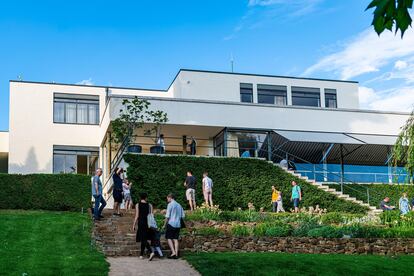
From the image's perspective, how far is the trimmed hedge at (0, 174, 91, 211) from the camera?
30531mm

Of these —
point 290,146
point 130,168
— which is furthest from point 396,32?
point 290,146

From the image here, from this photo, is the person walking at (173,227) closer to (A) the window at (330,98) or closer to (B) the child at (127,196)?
(B) the child at (127,196)

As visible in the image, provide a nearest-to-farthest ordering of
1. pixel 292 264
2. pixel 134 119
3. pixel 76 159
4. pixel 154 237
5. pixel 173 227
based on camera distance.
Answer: pixel 292 264
pixel 154 237
pixel 173 227
pixel 134 119
pixel 76 159

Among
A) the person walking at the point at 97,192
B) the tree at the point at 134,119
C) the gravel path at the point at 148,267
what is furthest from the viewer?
the tree at the point at 134,119

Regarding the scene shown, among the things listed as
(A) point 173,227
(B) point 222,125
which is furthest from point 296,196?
(A) point 173,227

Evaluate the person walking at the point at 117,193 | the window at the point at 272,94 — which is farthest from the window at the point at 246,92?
the person walking at the point at 117,193

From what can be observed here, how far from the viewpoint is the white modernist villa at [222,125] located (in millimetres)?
34156

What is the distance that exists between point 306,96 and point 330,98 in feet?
5.65

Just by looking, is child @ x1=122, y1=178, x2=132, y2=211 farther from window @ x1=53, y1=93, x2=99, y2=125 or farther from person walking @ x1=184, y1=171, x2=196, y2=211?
window @ x1=53, y1=93, x2=99, y2=125

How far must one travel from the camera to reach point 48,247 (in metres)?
17.7

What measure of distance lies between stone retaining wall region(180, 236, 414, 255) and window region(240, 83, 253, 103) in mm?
22280

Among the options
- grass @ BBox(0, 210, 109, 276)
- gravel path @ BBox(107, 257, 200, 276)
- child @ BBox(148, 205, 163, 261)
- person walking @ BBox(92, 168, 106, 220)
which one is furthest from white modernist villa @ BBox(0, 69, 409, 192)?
gravel path @ BBox(107, 257, 200, 276)

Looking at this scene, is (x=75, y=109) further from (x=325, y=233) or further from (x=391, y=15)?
(x=391, y=15)

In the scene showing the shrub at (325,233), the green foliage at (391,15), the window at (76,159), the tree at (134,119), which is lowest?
the shrub at (325,233)
